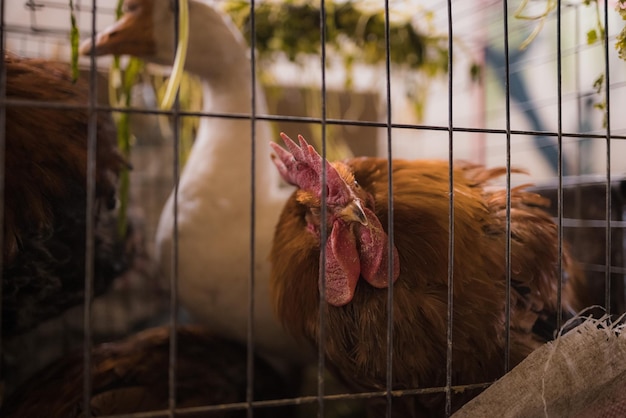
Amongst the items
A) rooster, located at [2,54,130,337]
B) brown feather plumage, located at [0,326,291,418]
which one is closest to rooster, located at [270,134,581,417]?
brown feather plumage, located at [0,326,291,418]

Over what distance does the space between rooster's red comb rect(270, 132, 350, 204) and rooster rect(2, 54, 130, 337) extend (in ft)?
1.22

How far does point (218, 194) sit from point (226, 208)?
39 mm

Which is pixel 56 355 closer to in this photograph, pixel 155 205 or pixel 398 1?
pixel 155 205

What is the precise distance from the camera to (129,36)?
121 centimetres

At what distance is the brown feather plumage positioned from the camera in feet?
3.09

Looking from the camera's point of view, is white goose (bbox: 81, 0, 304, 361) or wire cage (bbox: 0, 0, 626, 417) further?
white goose (bbox: 81, 0, 304, 361)

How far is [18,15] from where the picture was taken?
1.88 metres

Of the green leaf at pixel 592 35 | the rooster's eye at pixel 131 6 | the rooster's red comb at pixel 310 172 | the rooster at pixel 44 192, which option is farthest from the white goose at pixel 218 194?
the green leaf at pixel 592 35

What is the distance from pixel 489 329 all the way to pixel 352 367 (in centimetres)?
22

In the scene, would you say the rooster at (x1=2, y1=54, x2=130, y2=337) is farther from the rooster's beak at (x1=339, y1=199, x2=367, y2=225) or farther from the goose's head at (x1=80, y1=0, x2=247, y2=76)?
the rooster's beak at (x1=339, y1=199, x2=367, y2=225)

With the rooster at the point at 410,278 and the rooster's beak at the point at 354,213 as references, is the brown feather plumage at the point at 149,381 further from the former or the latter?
the rooster's beak at the point at 354,213

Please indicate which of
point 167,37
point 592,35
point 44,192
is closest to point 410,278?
point 592,35

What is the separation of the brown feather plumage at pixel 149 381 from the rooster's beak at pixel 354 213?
47cm

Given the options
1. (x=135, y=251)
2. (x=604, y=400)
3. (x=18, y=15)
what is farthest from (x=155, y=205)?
(x=604, y=400)
